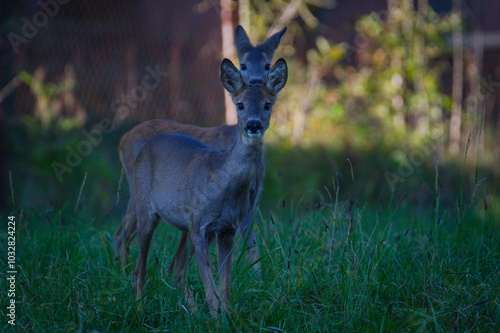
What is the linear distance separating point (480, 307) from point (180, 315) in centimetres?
184

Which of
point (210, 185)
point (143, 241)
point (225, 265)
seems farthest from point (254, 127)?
point (143, 241)

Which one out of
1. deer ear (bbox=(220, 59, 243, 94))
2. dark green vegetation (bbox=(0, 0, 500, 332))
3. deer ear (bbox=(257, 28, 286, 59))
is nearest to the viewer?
dark green vegetation (bbox=(0, 0, 500, 332))

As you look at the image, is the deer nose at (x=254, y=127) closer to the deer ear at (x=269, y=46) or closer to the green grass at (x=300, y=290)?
the green grass at (x=300, y=290)

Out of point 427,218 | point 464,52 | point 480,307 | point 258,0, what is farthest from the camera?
point 464,52

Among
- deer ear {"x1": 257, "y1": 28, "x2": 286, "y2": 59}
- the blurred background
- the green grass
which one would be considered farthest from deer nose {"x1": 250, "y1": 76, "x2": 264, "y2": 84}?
the blurred background

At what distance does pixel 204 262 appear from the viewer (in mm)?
4082

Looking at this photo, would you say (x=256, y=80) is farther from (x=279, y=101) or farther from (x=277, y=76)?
(x=279, y=101)

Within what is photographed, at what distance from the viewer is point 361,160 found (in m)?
9.24

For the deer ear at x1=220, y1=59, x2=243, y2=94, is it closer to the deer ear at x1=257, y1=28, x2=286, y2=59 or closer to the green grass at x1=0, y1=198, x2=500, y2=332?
the green grass at x1=0, y1=198, x2=500, y2=332

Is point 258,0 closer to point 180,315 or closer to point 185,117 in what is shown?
point 185,117

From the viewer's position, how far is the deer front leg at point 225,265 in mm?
3990

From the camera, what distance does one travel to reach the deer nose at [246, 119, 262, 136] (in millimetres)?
4035

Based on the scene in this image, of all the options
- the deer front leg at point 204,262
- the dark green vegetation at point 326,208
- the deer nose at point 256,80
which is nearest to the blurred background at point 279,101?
the dark green vegetation at point 326,208

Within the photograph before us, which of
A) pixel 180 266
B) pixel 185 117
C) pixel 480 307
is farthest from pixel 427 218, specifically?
pixel 185 117
